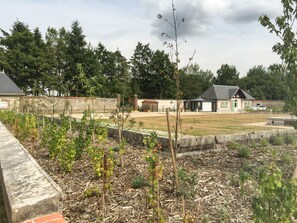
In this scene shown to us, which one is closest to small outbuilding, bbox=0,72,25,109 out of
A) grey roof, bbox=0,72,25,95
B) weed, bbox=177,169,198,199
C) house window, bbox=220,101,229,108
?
grey roof, bbox=0,72,25,95

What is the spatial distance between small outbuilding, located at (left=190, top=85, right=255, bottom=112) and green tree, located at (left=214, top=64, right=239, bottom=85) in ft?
99.7

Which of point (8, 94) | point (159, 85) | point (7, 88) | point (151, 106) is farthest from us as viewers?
point (159, 85)

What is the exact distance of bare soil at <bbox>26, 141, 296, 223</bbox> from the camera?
3.39m

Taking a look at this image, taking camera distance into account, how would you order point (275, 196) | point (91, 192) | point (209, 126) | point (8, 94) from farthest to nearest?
point (8, 94) → point (209, 126) → point (91, 192) → point (275, 196)

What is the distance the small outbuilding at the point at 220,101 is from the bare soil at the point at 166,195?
160ft

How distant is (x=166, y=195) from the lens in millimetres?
3947

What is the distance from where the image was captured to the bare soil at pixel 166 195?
339 centimetres

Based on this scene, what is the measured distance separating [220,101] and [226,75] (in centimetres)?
3633

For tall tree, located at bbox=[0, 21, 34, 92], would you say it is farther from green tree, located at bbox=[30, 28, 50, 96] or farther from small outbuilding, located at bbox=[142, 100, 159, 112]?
small outbuilding, located at bbox=[142, 100, 159, 112]

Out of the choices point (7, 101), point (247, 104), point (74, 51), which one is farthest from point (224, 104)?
point (7, 101)

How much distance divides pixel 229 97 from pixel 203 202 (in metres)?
54.6

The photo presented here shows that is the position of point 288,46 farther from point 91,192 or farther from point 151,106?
point 151,106

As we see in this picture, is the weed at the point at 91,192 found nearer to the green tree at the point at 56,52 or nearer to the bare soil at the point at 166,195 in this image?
the bare soil at the point at 166,195

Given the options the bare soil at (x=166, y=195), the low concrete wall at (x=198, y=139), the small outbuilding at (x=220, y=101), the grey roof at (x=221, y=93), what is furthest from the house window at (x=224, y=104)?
the bare soil at (x=166, y=195)
